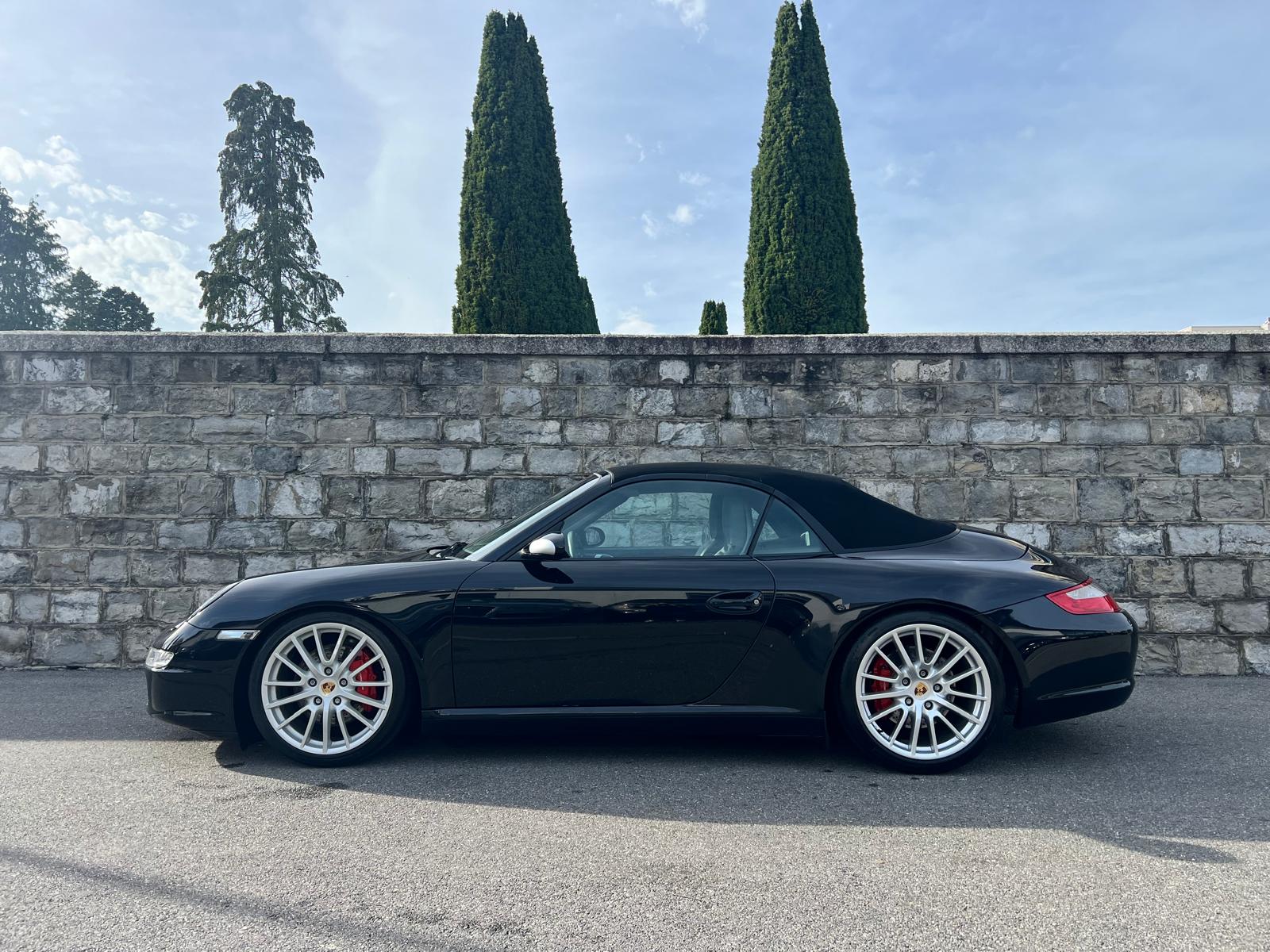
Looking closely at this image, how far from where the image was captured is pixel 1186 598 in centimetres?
611

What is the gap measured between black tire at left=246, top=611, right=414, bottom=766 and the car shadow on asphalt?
65 millimetres

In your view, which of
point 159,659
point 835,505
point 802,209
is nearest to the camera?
point 159,659

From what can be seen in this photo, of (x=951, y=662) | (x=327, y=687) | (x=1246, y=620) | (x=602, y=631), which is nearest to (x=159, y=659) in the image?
(x=327, y=687)

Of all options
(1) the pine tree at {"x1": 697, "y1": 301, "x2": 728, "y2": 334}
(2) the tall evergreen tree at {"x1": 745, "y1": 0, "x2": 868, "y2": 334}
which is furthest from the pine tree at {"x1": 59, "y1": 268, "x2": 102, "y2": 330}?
(2) the tall evergreen tree at {"x1": 745, "y1": 0, "x2": 868, "y2": 334}

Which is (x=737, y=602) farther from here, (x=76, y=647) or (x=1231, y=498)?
(x=76, y=647)

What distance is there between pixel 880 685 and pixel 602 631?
115 centimetres

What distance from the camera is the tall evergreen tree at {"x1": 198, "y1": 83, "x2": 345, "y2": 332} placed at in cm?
3028

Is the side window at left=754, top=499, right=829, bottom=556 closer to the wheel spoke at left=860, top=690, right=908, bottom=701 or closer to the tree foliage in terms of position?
the wheel spoke at left=860, top=690, right=908, bottom=701

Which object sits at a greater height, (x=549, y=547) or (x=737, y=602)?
(x=549, y=547)

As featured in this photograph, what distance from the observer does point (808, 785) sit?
11.6 feet

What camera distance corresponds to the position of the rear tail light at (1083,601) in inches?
147

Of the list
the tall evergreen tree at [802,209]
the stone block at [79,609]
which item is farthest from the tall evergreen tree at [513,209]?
the stone block at [79,609]

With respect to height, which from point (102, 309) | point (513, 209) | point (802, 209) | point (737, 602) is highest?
point (102, 309)

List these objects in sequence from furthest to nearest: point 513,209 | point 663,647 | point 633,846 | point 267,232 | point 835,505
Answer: point 267,232
point 513,209
point 835,505
point 663,647
point 633,846
